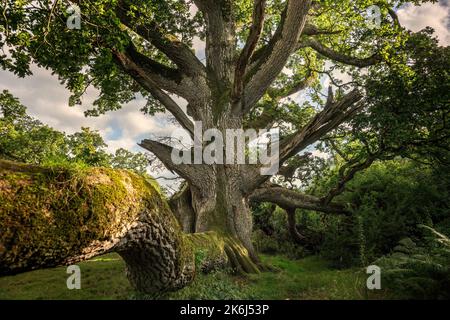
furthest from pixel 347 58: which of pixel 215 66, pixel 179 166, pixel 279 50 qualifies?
pixel 179 166

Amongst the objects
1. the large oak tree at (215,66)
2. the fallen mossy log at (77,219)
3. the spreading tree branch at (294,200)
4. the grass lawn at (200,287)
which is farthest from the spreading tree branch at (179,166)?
the fallen mossy log at (77,219)

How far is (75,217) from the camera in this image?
8.58 ft

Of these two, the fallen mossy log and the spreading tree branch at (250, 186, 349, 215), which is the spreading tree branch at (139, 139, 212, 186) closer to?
the spreading tree branch at (250, 186, 349, 215)

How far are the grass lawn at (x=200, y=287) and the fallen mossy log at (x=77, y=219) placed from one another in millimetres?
1371

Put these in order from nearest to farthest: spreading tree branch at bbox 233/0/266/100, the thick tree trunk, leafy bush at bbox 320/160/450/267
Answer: the thick tree trunk, spreading tree branch at bbox 233/0/266/100, leafy bush at bbox 320/160/450/267

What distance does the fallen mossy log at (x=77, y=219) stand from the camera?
88.6 inches

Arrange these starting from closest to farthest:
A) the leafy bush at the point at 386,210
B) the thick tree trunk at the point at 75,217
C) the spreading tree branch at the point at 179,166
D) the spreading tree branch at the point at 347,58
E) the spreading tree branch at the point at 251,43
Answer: the thick tree trunk at the point at 75,217 → the spreading tree branch at the point at 251,43 → the leafy bush at the point at 386,210 → the spreading tree branch at the point at 179,166 → the spreading tree branch at the point at 347,58

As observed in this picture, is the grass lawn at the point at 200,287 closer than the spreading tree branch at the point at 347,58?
Yes

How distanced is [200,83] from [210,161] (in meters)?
2.78

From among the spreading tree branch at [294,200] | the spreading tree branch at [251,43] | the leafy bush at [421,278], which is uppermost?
the spreading tree branch at [251,43]

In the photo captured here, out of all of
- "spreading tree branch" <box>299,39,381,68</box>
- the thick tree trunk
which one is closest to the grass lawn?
the thick tree trunk

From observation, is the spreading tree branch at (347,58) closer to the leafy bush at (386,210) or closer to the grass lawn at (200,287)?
the leafy bush at (386,210)

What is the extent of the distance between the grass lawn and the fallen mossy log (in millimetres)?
1371

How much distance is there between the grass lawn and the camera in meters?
5.13
